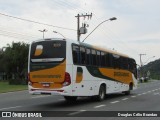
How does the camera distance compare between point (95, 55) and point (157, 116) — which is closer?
point (157, 116)

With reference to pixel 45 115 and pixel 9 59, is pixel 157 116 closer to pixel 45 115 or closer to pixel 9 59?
pixel 45 115

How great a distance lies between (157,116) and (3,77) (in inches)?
4468

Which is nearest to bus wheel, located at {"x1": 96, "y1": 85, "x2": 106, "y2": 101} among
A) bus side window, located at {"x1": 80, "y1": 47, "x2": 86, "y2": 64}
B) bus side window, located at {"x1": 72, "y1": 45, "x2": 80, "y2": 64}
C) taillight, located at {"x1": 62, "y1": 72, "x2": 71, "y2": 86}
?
bus side window, located at {"x1": 80, "y1": 47, "x2": 86, "y2": 64}

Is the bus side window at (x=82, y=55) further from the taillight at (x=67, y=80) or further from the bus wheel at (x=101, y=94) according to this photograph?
the bus wheel at (x=101, y=94)

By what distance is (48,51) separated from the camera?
57.9 feet

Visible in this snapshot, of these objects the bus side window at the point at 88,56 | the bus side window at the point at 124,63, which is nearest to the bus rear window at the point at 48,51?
the bus side window at the point at 88,56

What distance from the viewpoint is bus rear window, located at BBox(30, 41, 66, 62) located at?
684 inches

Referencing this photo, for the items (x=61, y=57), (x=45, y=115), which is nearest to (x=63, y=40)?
(x=61, y=57)

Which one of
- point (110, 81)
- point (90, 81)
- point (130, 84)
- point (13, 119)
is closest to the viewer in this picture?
point (13, 119)

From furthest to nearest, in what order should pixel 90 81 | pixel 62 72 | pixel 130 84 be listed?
pixel 130 84 < pixel 90 81 < pixel 62 72

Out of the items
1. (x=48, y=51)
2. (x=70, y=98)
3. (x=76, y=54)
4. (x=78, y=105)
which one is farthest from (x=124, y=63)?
(x=48, y=51)

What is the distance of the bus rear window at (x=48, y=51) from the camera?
1738 cm

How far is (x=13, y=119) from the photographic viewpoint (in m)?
12.4

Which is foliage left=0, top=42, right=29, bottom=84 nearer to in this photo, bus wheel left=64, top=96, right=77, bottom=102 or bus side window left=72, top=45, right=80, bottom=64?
bus wheel left=64, top=96, right=77, bottom=102
